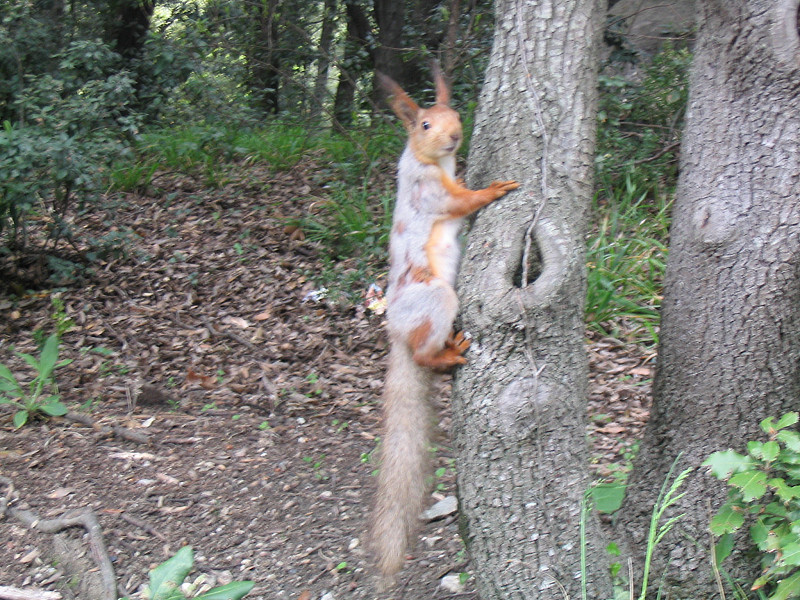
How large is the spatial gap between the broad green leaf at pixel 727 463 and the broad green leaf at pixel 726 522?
7.4 inches

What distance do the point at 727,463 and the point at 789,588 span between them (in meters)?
0.44

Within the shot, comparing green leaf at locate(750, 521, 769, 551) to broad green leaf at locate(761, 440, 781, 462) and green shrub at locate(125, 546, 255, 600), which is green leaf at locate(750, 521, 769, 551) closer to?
broad green leaf at locate(761, 440, 781, 462)

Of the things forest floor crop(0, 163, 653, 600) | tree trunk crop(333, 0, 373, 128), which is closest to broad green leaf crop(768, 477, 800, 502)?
forest floor crop(0, 163, 653, 600)

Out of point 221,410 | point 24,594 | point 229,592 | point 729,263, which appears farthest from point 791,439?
point 221,410

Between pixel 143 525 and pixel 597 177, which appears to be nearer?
pixel 143 525

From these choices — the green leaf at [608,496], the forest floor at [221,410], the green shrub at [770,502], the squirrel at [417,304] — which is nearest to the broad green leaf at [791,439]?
the green shrub at [770,502]

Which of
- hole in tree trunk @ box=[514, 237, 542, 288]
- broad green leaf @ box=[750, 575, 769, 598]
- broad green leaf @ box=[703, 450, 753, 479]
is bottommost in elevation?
broad green leaf @ box=[750, 575, 769, 598]

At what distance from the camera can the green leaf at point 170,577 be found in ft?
10.0

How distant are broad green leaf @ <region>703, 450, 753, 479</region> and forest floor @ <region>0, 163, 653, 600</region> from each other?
132cm

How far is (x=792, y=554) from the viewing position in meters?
2.47

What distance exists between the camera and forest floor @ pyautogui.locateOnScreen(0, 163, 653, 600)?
3.82 metres

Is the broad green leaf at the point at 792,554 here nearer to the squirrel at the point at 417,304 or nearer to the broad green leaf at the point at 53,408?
the squirrel at the point at 417,304

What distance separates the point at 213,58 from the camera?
28.3ft

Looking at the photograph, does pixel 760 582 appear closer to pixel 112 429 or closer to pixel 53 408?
pixel 112 429
